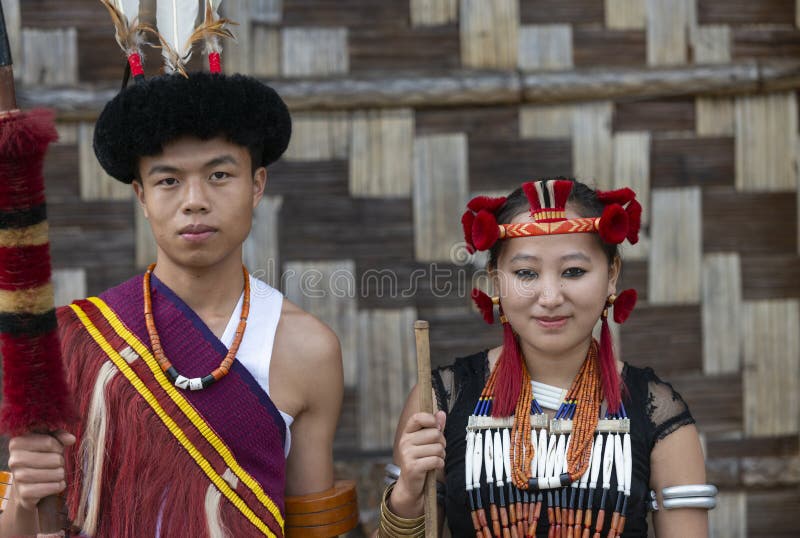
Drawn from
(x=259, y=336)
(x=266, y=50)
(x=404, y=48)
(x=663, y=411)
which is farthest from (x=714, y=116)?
(x=259, y=336)

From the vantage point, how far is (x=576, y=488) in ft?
7.77

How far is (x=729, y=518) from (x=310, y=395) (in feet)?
5.96

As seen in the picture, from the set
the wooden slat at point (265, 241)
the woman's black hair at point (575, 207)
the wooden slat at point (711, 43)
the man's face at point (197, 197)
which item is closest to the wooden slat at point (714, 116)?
the wooden slat at point (711, 43)

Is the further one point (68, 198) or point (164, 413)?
point (68, 198)

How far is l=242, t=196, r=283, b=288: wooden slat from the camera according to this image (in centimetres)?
344

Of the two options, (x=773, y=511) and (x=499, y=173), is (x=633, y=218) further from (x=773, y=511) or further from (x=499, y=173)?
(x=773, y=511)

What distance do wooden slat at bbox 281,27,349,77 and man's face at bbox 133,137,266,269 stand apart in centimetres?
102

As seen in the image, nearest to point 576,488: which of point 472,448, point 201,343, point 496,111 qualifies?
point 472,448

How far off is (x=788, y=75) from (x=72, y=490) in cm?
266

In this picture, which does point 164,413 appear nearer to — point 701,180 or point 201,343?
point 201,343

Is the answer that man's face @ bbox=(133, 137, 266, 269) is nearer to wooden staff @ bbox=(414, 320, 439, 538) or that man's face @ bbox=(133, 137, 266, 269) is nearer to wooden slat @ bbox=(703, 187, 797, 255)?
wooden staff @ bbox=(414, 320, 439, 538)

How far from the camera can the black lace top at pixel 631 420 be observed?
2381 mm

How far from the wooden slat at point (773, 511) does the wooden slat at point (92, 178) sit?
2465 millimetres

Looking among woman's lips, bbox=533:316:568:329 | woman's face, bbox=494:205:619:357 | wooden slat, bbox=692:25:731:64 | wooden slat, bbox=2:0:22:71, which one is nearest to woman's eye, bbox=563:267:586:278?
woman's face, bbox=494:205:619:357
